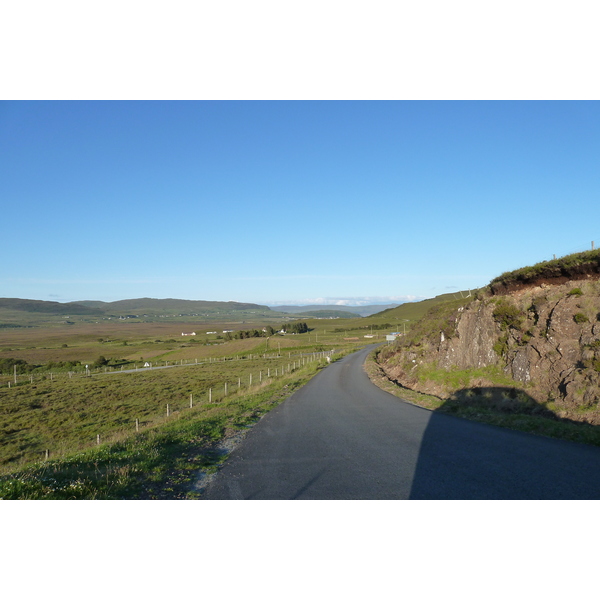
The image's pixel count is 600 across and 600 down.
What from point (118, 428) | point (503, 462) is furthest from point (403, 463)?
point (118, 428)

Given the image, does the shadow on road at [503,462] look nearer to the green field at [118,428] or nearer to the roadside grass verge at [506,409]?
the roadside grass verge at [506,409]

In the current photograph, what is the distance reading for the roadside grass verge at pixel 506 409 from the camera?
9.93 metres

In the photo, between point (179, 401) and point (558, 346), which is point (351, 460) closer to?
point (558, 346)

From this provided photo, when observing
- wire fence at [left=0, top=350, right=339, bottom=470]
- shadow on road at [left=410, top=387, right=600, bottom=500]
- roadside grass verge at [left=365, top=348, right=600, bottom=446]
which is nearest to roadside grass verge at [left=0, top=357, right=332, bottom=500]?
wire fence at [left=0, top=350, right=339, bottom=470]

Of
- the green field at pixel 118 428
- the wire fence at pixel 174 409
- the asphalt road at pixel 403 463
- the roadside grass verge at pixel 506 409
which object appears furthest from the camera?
the wire fence at pixel 174 409

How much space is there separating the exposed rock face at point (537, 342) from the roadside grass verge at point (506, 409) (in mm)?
A: 504

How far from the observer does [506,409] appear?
14125 mm

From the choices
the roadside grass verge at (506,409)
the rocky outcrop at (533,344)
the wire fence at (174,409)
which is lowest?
the wire fence at (174,409)

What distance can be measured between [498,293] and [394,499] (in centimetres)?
1747

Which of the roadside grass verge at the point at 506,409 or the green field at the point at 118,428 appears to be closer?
the green field at the point at 118,428

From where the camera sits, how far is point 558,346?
46.5 feet

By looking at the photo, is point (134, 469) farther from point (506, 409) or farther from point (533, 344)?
point (533, 344)

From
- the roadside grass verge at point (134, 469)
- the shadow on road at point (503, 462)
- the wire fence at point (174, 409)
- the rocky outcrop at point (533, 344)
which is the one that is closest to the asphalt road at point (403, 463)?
the shadow on road at point (503, 462)

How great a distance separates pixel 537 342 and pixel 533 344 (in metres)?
0.17
